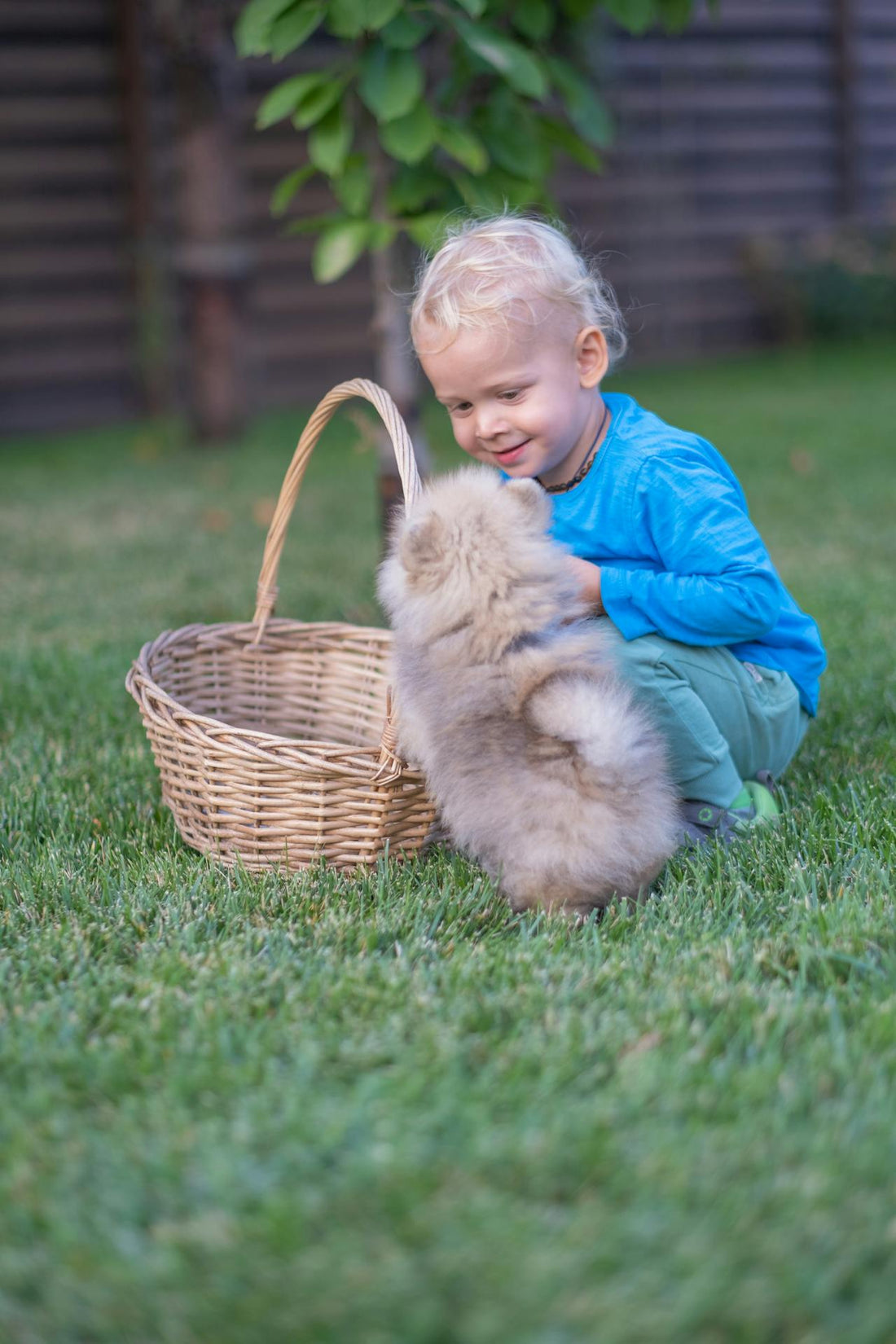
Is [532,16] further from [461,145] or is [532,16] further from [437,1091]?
[437,1091]

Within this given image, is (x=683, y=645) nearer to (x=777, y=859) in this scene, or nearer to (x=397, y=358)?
(x=777, y=859)

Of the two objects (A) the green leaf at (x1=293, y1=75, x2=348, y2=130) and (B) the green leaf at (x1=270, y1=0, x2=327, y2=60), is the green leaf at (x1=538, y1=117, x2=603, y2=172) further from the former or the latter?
(B) the green leaf at (x1=270, y1=0, x2=327, y2=60)

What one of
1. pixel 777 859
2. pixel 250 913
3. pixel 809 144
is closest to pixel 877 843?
pixel 777 859

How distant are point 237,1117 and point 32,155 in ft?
24.7

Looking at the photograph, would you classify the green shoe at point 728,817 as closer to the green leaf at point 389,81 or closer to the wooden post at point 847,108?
the green leaf at point 389,81

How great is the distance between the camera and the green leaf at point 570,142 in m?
2.97

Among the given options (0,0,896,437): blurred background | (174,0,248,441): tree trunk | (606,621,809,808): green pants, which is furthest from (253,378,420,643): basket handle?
(174,0,248,441): tree trunk

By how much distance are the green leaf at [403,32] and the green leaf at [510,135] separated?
31cm

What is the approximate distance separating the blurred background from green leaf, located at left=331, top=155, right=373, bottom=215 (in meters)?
3.61

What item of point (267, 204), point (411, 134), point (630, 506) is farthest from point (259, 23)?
point (267, 204)

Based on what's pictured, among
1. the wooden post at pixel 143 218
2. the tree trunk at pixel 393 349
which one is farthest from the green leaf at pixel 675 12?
the wooden post at pixel 143 218

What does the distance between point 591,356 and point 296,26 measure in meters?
1.01

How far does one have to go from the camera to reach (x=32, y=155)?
7.55 metres

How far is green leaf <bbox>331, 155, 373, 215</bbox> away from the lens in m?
2.89
